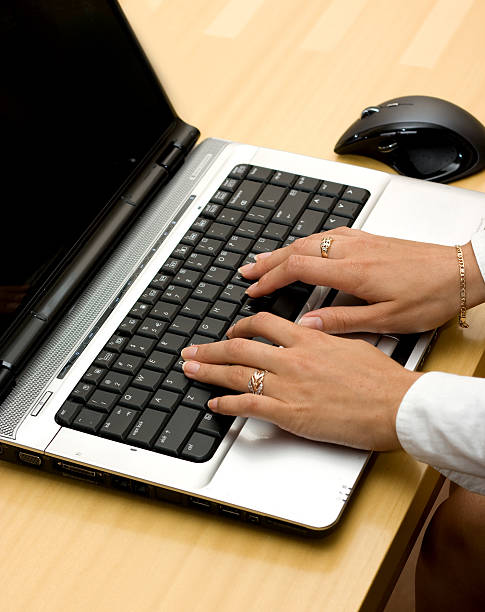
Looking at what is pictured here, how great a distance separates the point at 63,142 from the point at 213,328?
0.27m

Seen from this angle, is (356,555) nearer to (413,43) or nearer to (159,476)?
(159,476)

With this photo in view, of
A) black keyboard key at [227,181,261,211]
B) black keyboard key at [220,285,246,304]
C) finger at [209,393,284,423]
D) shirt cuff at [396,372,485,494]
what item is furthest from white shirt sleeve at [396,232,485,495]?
black keyboard key at [227,181,261,211]

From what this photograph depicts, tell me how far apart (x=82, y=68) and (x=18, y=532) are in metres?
0.51

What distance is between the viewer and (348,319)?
2.51 ft

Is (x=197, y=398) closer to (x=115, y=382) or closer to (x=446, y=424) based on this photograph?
(x=115, y=382)

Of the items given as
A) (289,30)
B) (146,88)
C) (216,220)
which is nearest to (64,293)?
(216,220)

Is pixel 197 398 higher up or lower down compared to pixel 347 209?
lower down

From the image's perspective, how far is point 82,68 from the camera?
91 centimetres

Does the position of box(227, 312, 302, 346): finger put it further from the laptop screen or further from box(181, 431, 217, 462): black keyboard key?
the laptop screen

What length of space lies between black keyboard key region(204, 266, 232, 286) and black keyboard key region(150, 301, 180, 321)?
48 millimetres

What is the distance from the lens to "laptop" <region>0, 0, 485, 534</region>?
0.68 metres

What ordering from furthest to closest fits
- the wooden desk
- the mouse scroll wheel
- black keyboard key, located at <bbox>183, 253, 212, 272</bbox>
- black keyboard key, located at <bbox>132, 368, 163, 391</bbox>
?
the mouse scroll wheel → black keyboard key, located at <bbox>183, 253, 212, 272</bbox> → black keyboard key, located at <bbox>132, 368, 163, 391</bbox> → the wooden desk

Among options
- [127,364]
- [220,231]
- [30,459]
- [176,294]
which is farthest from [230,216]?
[30,459]

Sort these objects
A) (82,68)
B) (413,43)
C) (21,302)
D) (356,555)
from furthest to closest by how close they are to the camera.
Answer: (413,43) < (82,68) < (21,302) < (356,555)
